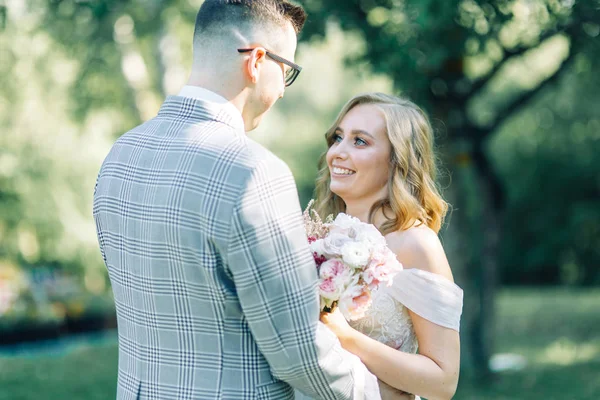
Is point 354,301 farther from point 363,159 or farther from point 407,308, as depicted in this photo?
point 363,159

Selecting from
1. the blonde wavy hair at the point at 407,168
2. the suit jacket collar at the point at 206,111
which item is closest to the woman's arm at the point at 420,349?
the blonde wavy hair at the point at 407,168

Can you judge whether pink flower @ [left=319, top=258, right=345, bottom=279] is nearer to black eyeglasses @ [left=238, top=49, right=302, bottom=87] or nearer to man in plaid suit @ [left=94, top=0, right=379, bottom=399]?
man in plaid suit @ [left=94, top=0, right=379, bottom=399]

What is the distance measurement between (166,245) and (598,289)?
60.3 ft

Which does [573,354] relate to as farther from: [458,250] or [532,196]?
[532,196]

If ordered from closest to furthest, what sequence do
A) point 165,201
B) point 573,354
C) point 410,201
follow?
point 165,201 → point 410,201 → point 573,354

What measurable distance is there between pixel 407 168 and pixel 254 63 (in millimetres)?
1159

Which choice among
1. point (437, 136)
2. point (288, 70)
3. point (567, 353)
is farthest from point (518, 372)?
point (288, 70)

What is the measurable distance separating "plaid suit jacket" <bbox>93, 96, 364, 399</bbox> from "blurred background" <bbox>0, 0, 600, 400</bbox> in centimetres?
366

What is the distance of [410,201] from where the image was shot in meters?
3.17

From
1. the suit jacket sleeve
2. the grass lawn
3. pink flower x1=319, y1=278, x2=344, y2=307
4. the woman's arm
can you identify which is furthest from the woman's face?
the grass lawn

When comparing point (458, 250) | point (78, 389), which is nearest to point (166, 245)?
point (458, 250)

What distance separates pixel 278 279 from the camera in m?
2.06

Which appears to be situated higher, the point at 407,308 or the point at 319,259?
the point at 319,259

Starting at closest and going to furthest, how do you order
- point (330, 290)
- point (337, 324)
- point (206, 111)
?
point (206, 111) < point (330, 290) < point (337, 324)
